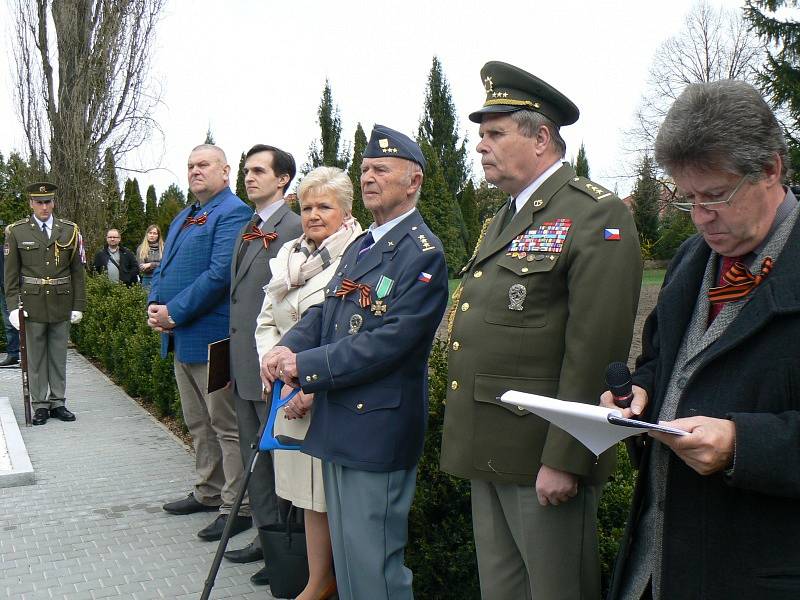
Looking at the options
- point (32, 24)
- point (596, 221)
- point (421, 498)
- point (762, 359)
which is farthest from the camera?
point (32, 24)

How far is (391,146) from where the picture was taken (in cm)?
331

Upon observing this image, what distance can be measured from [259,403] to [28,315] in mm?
4717

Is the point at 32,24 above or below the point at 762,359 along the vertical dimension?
above

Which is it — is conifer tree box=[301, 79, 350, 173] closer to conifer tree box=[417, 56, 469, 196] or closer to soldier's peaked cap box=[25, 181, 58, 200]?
conifer tree box=[417, 56, 469, 196]


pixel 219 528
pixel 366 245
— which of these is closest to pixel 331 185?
pixel 366 245

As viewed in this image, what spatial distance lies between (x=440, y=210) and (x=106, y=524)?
26757 mm

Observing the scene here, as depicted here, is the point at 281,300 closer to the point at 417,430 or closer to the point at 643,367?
the point at 417,430

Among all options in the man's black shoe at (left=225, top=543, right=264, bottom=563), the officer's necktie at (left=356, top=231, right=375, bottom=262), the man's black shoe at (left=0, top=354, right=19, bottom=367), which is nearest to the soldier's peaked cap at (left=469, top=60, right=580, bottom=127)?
the officer's necktie at (left=356, top=231, right=375, bottom=262)

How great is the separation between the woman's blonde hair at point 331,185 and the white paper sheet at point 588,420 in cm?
228

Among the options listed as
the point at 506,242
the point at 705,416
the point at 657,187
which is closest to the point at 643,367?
the point at 705,416

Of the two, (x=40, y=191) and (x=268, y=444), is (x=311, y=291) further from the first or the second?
(x=40, y=191)

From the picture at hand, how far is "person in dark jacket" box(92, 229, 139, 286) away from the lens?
14.6 metres

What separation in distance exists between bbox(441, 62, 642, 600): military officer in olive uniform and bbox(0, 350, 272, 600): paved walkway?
2.04 meters

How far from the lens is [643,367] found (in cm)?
224
